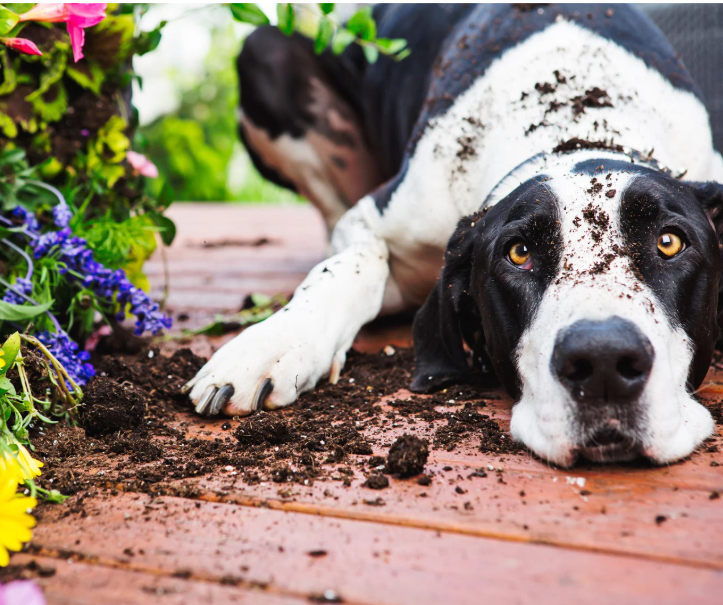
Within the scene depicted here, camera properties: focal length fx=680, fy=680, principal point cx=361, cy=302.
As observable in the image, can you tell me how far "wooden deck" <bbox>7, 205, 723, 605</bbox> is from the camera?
3.16 feet

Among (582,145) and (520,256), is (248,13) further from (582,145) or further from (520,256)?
(520,256)

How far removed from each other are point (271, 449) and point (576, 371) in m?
0.69

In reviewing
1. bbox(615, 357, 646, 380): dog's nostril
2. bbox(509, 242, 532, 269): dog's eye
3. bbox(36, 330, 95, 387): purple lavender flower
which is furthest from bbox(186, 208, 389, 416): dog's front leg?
bbox(615, 357, 646, 380): dog's nostril

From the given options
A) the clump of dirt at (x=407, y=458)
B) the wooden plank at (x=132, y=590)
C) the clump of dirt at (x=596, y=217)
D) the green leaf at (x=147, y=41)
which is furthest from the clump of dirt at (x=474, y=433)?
the green leaf at (x=147, y=41)

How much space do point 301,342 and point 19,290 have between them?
31.0 inches

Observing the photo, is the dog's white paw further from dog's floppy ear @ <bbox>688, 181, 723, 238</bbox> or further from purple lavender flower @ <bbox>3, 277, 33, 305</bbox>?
dog's floppy ear @ <bbox>688, 181, 723, 238</bbox>

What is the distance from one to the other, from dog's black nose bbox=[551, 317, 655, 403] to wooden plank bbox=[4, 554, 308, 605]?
671 millimetres

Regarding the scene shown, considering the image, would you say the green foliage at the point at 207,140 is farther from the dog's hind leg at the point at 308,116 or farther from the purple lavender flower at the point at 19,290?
the purple lavender flower at the point at 19,290

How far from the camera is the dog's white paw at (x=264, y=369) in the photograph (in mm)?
1809

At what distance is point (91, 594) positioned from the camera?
3.20ft

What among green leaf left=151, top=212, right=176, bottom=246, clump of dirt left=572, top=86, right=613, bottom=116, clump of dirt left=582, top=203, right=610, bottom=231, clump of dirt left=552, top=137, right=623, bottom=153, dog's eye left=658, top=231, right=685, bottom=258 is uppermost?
clump of dirt left=572, top=86, right=613, bottom=116

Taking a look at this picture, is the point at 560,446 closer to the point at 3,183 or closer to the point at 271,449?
the point at 271,449

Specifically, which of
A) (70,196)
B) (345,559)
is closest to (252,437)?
(345,559)

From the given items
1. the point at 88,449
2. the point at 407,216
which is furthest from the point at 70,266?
the point at 407,216
